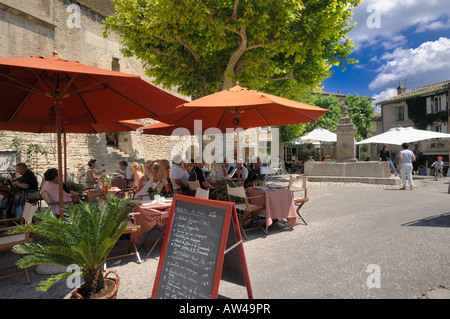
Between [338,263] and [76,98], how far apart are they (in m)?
5.22

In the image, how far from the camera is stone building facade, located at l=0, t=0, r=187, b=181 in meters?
13.2

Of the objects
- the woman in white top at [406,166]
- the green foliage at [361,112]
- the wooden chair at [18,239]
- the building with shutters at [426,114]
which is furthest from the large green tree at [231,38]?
the green foliage at [361,112]

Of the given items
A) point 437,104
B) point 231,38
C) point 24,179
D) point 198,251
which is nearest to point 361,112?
point 437,104

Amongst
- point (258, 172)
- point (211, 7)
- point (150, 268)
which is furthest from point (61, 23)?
point (150, 268)

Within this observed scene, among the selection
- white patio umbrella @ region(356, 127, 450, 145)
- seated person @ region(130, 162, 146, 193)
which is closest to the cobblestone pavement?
seated person @ region(130, 162, 146, 193)

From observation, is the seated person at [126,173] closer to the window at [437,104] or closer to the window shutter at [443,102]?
the window shutter at [443,102]

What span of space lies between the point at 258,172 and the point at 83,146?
13607mm

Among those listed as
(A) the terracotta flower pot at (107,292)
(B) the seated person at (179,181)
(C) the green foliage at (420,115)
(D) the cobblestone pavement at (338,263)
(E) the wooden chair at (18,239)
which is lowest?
(D) the cobblestone pavement at (338,263)

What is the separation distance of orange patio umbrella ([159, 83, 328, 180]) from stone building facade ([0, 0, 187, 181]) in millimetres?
10398

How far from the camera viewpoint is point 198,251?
7.92 ft

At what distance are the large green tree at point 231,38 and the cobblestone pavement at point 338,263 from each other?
19.7 ft

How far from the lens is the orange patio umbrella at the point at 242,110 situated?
4.49 m

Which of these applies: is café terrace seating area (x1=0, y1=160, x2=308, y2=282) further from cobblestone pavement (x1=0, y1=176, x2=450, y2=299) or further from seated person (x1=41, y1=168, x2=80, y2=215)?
cobblestone pavement (x1=0, y1=176, x2=450, y2=299)

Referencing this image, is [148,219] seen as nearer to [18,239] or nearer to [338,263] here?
[18,239]
